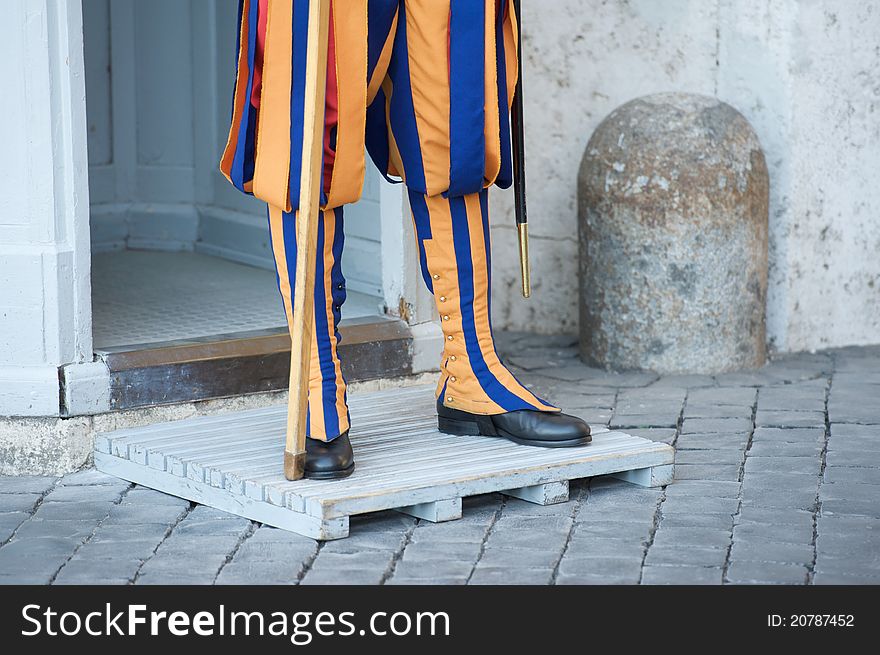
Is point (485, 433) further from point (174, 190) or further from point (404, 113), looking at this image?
point (174, 190)

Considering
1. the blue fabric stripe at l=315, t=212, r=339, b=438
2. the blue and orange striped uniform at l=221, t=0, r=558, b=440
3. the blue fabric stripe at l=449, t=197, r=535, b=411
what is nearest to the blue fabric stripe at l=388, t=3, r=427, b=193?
the blue and orange striped uniform at l=221, t=0, r=558, b=440

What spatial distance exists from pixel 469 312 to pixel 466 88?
52 centimetres

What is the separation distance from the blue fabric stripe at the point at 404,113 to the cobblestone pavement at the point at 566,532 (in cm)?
75

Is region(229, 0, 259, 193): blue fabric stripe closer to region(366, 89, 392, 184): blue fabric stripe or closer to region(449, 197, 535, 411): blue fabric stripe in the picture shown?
region(366, 89, 392, 184): blue fabric stripe

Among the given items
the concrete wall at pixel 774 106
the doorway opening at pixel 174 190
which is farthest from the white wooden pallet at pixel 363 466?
the concrete wall at pixel 774 106

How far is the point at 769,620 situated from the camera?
2.59 metres

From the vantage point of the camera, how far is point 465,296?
11.3 feet

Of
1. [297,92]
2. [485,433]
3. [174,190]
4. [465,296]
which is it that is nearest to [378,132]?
[297,92]

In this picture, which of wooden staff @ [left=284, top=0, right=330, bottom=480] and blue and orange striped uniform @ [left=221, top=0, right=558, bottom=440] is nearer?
wooden staff @ [left=284, top=0, right=330, bottom=480]

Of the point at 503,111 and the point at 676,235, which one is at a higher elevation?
the point at 503,111

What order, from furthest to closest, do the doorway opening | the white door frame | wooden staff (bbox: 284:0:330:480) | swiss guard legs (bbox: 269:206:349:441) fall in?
the doorway opening
the white door frame
swiss guard legs (bbox: 269:206:349:441)
wooden staff (bbox: 284:0:330:480)

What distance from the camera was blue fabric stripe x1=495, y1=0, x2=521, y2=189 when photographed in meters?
3.37

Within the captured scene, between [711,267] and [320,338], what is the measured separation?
1785mm

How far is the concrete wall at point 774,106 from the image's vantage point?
4.96m
